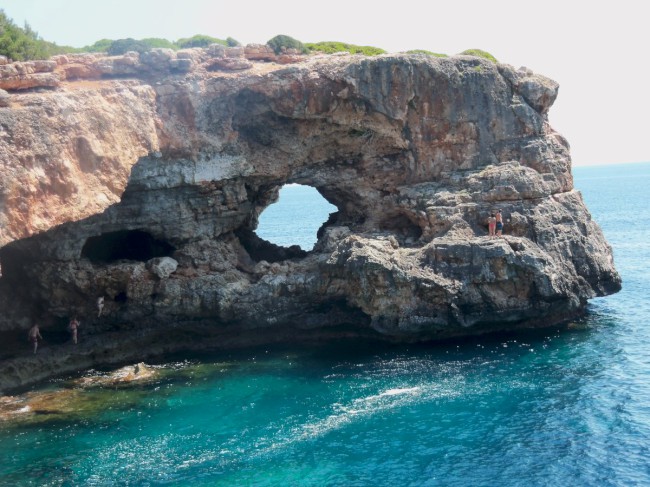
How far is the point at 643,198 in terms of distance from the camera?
122 metres

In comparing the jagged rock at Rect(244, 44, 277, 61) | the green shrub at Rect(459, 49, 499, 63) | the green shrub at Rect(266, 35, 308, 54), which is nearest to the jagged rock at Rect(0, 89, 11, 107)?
the jagged rock at Rect(244, 44, 277, 61)

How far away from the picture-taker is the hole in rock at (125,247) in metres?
34.9

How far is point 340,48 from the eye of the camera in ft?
128

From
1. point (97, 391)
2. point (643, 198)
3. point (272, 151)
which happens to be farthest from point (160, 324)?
point (643, 198)

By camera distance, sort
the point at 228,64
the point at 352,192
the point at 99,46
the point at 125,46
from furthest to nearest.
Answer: the point at 99,46, the point at 352,192, the point at 125,46, the point at 228,64

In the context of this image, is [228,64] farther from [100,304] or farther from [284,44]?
[100,304]

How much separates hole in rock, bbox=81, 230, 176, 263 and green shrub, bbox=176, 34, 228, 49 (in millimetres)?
11919

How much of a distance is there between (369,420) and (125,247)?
18520mm

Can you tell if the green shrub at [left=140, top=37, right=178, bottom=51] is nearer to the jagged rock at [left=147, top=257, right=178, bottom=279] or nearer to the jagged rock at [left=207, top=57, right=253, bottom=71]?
the jagged rock at [left=207, top=57, right=253, bottom=71]

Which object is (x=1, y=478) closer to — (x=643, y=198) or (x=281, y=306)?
(x=281, y=306)

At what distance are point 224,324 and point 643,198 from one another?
109472mm

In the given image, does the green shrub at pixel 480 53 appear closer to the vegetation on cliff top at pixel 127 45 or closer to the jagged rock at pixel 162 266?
the vegetation on cliff top at pixel 127 45

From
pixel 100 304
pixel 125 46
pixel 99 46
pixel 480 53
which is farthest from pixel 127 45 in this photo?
pixel 480 53

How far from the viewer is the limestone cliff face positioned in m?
31.7
